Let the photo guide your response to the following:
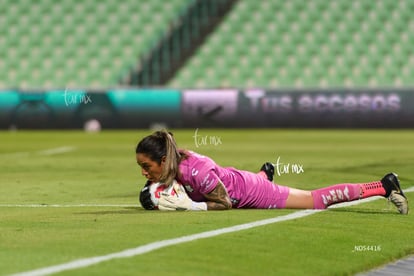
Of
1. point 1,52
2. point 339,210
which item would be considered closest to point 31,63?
point 1,52

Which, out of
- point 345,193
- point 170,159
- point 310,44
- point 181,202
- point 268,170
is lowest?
point 181,202

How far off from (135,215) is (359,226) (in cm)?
228

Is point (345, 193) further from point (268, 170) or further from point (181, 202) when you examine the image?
point (181, 202)

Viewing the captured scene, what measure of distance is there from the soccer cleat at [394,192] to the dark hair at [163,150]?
87.7 inches

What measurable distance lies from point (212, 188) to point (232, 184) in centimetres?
38

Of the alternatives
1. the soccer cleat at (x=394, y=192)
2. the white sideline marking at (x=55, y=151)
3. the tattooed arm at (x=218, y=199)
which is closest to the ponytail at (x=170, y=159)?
the tattooed arm at (x=218, y=199)

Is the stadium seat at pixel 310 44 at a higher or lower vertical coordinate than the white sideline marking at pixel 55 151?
higher

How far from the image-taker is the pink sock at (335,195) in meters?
11.4

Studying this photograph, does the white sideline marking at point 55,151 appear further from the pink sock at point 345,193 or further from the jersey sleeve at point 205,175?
the jersey sleeve at point 205,175

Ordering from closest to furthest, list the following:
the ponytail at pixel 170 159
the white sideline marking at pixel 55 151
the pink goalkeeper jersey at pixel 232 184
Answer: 1. the ponytail at pixel 170 159
2. the pink goalkeeper jersey at pixel 232 184
3. the white sideline marking at pixel 55 151

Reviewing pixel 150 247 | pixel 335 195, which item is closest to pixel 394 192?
pixel 335 195

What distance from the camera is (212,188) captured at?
35.8ft

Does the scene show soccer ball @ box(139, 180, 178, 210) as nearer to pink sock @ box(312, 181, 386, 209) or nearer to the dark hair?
the dark hair

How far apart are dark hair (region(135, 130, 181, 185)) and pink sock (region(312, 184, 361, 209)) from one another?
5.66ft
